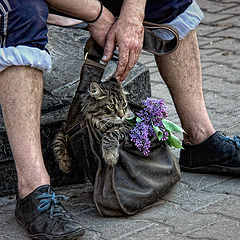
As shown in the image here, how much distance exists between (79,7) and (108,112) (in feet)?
1.73

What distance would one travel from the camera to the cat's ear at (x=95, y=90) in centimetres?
296

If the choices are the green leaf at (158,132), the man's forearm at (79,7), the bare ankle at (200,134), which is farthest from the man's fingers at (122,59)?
the bare ankle at (200,134)

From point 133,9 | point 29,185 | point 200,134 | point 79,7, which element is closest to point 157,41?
point 133,9

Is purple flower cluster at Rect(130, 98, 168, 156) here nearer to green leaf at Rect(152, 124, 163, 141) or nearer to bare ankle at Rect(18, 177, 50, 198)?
green leaf at Rect(152, 124, 163, 141)

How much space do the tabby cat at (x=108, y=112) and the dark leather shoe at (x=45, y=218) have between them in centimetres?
32

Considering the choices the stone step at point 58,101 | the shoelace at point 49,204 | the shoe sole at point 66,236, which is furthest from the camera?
the stone step at point 58,101

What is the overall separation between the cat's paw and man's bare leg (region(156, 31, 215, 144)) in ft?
2.19

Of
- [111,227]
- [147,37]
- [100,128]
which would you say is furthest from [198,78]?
[111,227]

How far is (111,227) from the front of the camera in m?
2.88

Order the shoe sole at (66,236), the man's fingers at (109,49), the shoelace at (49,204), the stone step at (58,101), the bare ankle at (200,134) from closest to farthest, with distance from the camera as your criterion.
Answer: the shoe sole at (66,236) → the shoelace at (49,204) → the man's fingers at (109,49) → the stone step at (58,101) → the bare ankle at (200,134)

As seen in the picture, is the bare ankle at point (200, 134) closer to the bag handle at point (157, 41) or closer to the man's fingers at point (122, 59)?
the bag handle at point (157, 41)

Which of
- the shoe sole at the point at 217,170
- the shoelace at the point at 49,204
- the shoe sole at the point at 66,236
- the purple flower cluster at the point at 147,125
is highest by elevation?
the purple flower cluster at the point at 147,125

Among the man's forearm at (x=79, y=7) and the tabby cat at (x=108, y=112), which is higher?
the man's forearm at (x=79, y=7)

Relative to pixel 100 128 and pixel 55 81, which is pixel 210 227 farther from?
pixel 55 81
